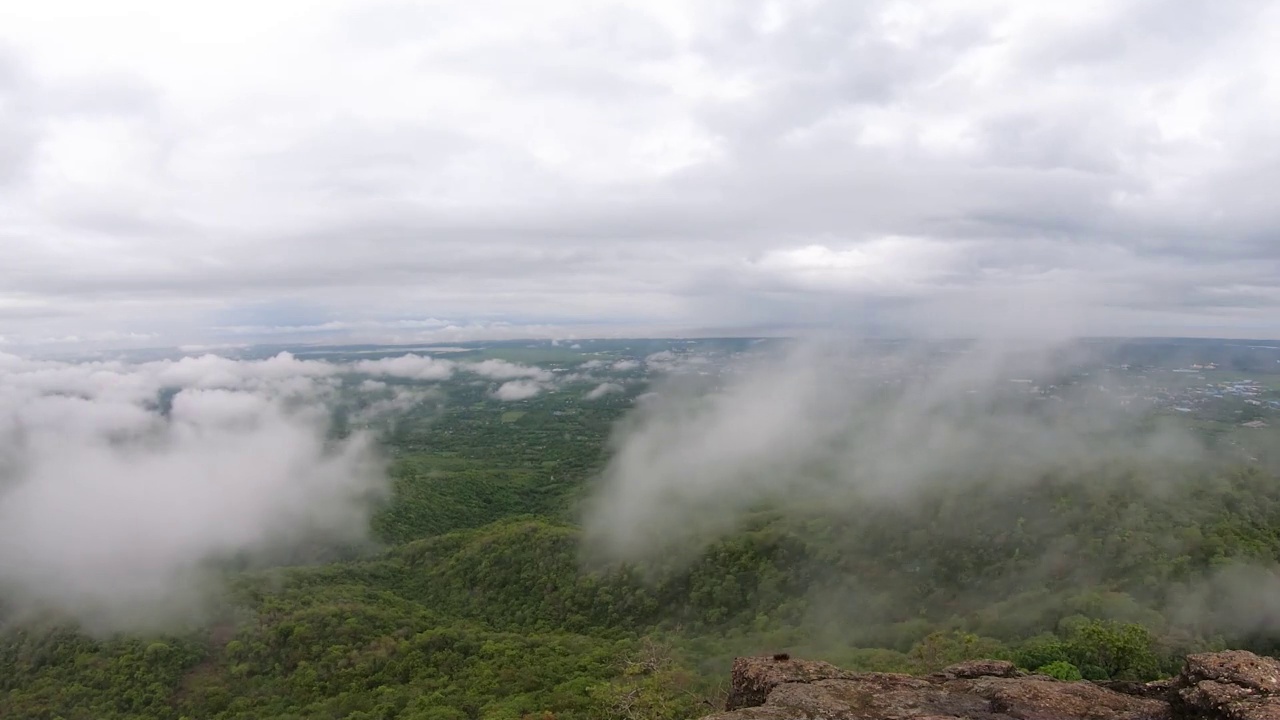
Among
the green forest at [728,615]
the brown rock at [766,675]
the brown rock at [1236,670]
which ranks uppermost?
the brown rock at [1236,670]

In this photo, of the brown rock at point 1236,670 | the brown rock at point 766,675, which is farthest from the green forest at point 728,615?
the brown rock at point 1236,670

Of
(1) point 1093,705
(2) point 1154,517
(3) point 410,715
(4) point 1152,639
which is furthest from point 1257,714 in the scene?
(2) point 1154,517

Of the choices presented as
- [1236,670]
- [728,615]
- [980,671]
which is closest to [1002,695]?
[980,671]

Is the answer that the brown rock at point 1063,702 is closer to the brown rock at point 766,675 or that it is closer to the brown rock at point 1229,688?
the brown rock at point 1229,688

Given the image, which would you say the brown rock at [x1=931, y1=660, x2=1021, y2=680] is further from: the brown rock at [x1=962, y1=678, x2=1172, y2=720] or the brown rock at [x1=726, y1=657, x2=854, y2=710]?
the brown rock at [x1=726, y1=657, x2=854, y2=710]

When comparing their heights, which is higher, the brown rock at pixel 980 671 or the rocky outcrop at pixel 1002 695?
the rocky outcrop at pixel 1002 695

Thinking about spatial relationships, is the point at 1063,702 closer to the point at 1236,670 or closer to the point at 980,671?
the point at 980,671
